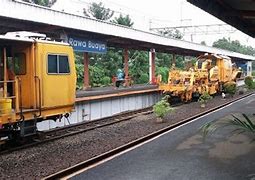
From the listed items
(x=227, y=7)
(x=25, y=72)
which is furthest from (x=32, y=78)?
(x=227, y=7)

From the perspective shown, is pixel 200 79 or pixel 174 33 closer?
pixel 200 79

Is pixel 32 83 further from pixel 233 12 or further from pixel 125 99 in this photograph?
pixel 125 99

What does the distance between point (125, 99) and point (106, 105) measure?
9.59ft

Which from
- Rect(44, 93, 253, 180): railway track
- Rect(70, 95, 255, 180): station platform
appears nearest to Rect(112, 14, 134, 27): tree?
Rect(44, 93, 253, 180): railway track

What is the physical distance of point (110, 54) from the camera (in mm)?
43281

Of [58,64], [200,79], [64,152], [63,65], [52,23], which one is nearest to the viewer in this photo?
[64,152]

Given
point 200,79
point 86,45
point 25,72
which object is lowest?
point 200,79

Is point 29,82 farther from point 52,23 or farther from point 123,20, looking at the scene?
point 123,20

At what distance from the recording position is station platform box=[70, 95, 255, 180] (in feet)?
25.6

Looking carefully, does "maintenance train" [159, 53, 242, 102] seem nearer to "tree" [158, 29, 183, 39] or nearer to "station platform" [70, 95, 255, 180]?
"station platform" [70, 95, 255, 180]

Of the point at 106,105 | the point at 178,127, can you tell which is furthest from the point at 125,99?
the point at 178,127

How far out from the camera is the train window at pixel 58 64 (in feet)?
38.4

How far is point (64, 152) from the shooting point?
10.4 meters

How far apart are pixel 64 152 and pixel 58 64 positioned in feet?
9.55
